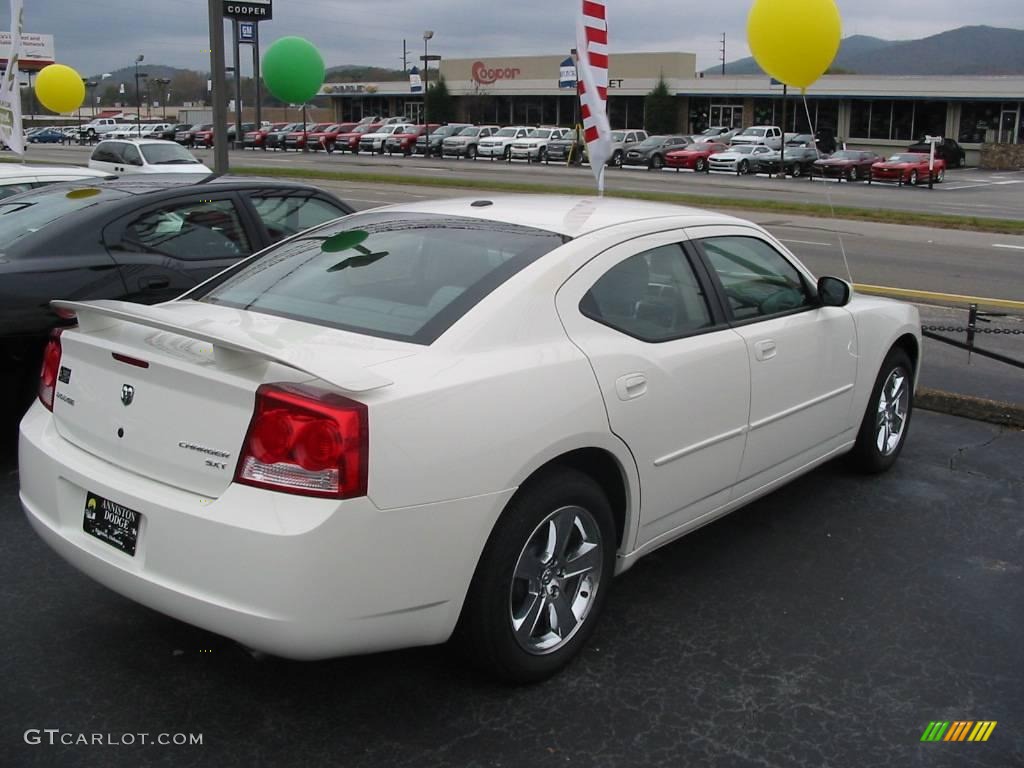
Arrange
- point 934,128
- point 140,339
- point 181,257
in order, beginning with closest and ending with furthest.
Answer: point 140,339 < point 181,257 < point 934,128

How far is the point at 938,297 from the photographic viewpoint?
40.7 feet

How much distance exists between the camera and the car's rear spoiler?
3.03m

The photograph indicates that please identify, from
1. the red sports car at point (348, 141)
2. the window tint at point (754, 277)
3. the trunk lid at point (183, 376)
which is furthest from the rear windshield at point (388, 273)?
the red sports car at point (348, 141)

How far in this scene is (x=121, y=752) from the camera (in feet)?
10.2

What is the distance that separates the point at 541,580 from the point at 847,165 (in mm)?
40988

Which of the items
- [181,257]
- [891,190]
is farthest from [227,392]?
[891,190]

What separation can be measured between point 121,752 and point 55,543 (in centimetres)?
78

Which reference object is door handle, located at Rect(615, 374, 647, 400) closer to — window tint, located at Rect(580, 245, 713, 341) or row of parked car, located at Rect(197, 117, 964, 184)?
window tint, located at Rect(580, 245, 713, 341)

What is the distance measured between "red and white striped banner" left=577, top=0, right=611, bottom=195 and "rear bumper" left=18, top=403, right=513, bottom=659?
484 cm

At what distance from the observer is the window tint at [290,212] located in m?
7.16

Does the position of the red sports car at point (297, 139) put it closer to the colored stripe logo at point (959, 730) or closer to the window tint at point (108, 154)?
the window tint at point (108, 154)

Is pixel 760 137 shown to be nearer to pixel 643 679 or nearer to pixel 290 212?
pixel 290 212

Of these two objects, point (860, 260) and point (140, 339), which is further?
point (860, 260)

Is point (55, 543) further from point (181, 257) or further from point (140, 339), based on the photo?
point (181, 257)
